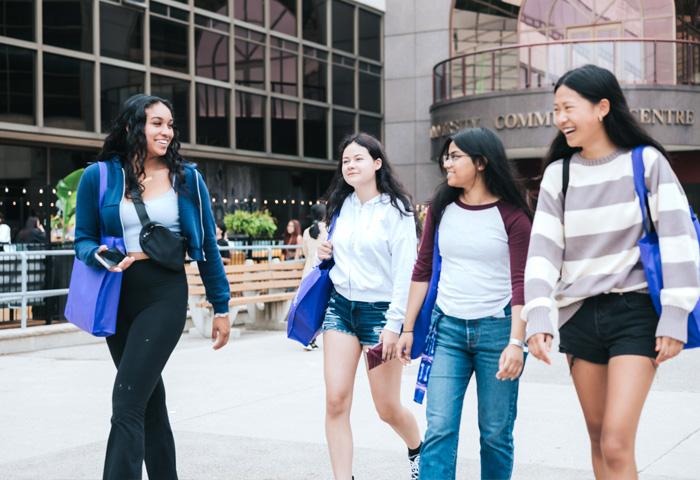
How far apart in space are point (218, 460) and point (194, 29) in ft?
58.9

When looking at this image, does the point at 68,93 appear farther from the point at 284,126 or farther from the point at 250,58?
the point at 284,126

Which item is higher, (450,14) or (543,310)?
(450,14)

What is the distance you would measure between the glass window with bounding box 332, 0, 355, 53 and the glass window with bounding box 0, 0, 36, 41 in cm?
1061

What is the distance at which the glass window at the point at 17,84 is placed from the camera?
17.8 meters

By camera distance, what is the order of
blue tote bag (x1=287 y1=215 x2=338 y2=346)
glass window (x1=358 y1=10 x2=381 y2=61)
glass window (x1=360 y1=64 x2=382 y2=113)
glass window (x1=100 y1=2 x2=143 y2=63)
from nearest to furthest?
1. blue tote bag (x1=287 y1=215 x2=338 y2=346)
2. glass window (x1=100 y1=2 x2=143 y2=63)
3. glass window (x1=358 y1=10 x2=381 y2=61)
4. glass window (x1=360 y1=64 x2=382 y2=113)

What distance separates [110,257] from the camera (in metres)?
3.96

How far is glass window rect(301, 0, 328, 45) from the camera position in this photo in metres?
25.8

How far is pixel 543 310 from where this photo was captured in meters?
3.37

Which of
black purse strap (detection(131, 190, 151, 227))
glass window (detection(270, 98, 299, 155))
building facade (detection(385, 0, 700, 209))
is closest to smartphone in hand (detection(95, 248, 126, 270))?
black purse strap (detection(131, 190, 151, 227))

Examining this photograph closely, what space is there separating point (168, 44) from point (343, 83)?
7252 mm

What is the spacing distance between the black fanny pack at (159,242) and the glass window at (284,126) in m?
20.8

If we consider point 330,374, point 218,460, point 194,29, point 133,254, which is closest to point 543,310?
point 330,374

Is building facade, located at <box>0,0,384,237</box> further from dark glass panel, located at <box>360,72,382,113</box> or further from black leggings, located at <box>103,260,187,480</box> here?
black leggings, located at <box>103,260,187,480</box>

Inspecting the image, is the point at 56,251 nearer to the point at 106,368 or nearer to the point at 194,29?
the point at 106,368
